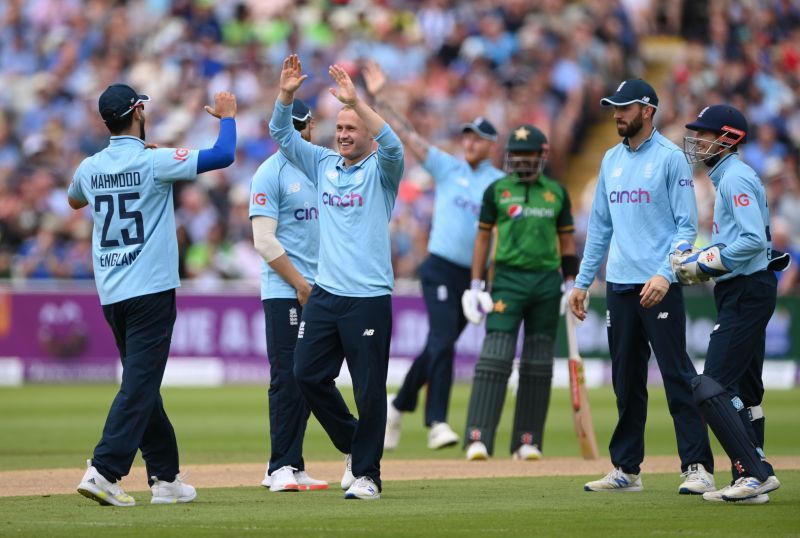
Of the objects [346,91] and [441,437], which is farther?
[441,437]

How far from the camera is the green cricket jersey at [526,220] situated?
13.2m

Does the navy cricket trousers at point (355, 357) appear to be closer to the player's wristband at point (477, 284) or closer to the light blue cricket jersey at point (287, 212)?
the light blue cricket jersey at point (287, 212)

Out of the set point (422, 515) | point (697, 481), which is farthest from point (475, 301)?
point (422, 515)

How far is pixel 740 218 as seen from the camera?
9.42 meters

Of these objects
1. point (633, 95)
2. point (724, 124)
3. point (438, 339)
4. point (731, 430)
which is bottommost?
point (731, 430)

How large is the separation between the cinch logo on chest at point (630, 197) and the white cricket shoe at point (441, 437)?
4.48 meters

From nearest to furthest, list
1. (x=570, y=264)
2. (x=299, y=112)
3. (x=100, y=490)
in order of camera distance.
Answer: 1. (x=100, y=490)
2. (x=299, y=112)
3. (x=570, y=264)

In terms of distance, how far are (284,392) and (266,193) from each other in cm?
146

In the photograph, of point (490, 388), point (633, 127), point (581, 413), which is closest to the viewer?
point (633, 127)

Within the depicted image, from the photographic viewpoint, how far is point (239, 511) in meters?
9.07

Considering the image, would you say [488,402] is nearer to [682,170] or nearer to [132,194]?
[682,170]

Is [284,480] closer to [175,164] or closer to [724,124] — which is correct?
[175,164]

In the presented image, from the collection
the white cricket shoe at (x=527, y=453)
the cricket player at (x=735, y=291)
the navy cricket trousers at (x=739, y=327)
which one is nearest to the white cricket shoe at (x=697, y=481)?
the cricket player at (x=735, y=291)

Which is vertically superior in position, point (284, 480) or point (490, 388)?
point (490, 388)
